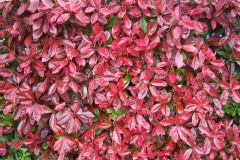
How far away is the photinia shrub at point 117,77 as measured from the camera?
162 centimetres

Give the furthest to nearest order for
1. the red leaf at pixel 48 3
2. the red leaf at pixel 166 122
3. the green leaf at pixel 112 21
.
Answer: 1. the red leaf at pixel 166 122
2. the green leaf at pixel 112 21
3. the red leaf at pixel 48 3

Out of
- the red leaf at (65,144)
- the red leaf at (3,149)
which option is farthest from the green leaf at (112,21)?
the red leaf at (3,149)

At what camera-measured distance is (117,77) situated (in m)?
1.67

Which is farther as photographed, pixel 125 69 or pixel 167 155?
pixel 167 155

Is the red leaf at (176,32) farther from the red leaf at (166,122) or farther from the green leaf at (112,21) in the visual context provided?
the red leaf at (166,122)

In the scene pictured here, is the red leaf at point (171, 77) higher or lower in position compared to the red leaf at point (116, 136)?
higher

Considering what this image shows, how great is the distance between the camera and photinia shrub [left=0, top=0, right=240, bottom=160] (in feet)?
5.30

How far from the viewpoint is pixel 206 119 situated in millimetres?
1870

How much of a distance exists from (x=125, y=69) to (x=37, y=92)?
0.58 metres

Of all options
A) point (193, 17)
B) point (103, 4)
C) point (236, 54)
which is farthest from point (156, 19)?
point (236, 54)

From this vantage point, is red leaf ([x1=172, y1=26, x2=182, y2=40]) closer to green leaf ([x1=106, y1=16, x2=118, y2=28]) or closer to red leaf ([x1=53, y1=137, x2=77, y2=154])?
green leaf ([x1=106, y1=16, x2=118, y2=28])

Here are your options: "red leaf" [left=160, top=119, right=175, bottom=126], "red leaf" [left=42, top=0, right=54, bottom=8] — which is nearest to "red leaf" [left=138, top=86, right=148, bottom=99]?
"red leaf" [left=160, top=119, right=175, bottom=126]

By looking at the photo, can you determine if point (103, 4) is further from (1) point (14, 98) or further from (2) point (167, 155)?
(2) point (167, 155)

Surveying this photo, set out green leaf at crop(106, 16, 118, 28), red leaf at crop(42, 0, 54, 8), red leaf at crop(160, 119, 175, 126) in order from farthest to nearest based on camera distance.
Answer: red leaf at crop(160, 119, 175, 126), green leaf at crop(106, 16, 118, 28), red leaf at crop(42, 0, 54, 8)
